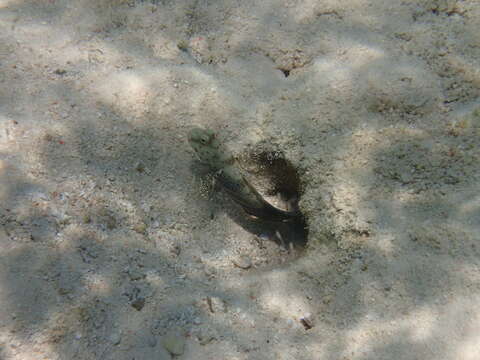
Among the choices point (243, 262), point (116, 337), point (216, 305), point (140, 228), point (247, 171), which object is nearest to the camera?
point (116, 337)

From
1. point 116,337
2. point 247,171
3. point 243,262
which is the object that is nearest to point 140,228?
point 116,337

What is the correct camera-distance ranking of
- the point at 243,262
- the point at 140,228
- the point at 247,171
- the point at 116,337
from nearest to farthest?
the point at 116,337
the point at 140,228
the point at 243,262
the point at 247,171

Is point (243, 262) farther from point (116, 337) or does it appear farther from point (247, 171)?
point (116, 337)

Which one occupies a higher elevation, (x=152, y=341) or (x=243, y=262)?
(x=152, y=341)

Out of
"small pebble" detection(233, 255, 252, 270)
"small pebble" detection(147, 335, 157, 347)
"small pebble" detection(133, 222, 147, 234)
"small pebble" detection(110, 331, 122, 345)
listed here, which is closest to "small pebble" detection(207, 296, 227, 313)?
"small pebble" detection(147, 335, 157, 347)

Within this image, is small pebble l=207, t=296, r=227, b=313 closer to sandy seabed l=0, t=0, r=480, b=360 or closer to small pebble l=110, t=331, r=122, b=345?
sandy seabed l=0, t=0, r=480, b=360

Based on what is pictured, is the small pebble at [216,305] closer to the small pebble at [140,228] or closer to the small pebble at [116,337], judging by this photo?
the small pebble at [116,337]

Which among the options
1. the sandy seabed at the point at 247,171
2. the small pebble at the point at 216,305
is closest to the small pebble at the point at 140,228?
the sandy seabed at the point at 247,171

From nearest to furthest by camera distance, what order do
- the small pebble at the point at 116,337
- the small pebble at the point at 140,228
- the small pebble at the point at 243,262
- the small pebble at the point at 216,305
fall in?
the small pebble at the point at 116,337 < the small pebble at the point at 216,305 < the small pebble at the point at 140,228 < the small pebble at the point at 243,262

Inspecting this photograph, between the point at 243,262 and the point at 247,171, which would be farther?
the point at 247,171

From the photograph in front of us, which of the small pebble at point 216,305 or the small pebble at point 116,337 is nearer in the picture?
the small pebble at point 116,337

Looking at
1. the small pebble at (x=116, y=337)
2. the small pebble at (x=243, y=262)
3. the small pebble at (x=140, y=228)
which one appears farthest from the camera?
the small pebble at (x=243, y=262)

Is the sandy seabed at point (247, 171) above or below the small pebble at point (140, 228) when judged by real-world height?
above
